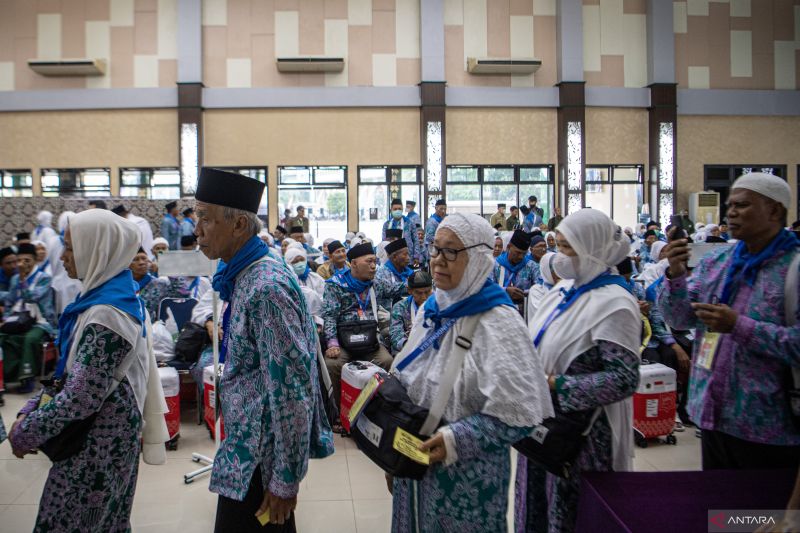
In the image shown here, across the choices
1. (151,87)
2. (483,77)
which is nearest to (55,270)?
(151,87)

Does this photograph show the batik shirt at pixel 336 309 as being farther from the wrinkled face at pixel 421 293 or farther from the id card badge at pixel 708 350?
the id card badge at pixel 708 350

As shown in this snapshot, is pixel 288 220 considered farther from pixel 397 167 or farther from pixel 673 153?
pixel 673 153

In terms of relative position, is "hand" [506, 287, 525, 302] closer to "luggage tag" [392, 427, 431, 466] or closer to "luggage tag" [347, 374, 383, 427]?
"luggage tag" [347, 374, 383, 427]

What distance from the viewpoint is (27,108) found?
45.5 ft

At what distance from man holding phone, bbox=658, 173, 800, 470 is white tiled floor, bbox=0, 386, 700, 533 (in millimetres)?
1808

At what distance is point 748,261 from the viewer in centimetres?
186

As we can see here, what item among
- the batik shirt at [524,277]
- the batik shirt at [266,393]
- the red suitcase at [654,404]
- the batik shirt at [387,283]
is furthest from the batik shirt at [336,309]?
the batik shirt at [266,393]

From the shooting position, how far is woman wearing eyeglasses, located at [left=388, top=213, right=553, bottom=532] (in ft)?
4.60

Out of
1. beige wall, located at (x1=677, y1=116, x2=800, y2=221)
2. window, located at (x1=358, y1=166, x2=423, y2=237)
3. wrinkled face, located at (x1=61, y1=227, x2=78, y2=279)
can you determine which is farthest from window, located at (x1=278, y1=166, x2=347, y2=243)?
wrinkled face, located at (x1=61, y1=227, x2=78, y2=279)

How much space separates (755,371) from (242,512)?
1.73 metres

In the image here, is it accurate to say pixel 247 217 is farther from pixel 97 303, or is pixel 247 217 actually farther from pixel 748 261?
pixel 748 261

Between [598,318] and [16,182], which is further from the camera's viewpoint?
[16,182]

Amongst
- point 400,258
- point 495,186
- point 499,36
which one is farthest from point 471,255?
point 499,36

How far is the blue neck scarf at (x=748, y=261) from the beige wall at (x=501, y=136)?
505 inches
